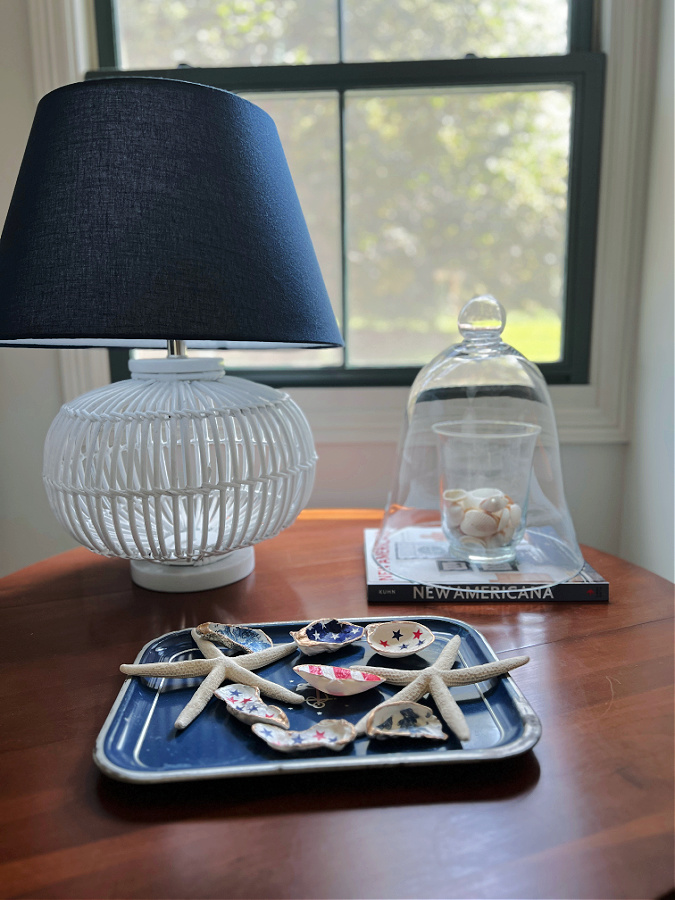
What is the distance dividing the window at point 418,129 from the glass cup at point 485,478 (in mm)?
473

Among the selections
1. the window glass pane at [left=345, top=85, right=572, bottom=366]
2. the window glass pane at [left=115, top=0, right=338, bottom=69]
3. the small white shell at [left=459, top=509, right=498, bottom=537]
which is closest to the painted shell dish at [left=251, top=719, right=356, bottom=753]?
the small white shell at [left=459, top=509, right=498, bottom=537]

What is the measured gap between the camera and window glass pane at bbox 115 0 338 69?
1.32 metres

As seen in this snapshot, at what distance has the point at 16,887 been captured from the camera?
0.41 metres

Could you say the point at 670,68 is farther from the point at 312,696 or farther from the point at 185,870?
the point at 185,870

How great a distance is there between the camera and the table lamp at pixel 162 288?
65 centimetres

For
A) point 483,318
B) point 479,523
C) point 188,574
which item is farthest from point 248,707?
point 483,318

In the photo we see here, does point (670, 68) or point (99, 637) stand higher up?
point (670, 68)

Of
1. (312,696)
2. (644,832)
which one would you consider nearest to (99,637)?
(312,696)

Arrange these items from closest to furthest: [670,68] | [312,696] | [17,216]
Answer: [312,696]
[17,216]
[670,68]

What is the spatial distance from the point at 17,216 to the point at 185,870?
2.19 ft

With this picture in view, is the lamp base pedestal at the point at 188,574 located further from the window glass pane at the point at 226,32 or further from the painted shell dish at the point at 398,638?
the window glass pane at the point at 226,32

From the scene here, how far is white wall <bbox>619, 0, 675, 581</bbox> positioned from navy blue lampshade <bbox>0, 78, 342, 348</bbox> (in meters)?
0.81

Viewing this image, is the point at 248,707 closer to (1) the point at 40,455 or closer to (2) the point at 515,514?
(2) the point at 515,514

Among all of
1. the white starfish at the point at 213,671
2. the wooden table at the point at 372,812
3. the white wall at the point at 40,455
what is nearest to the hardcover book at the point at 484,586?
the wooden table at the point at 372,812
